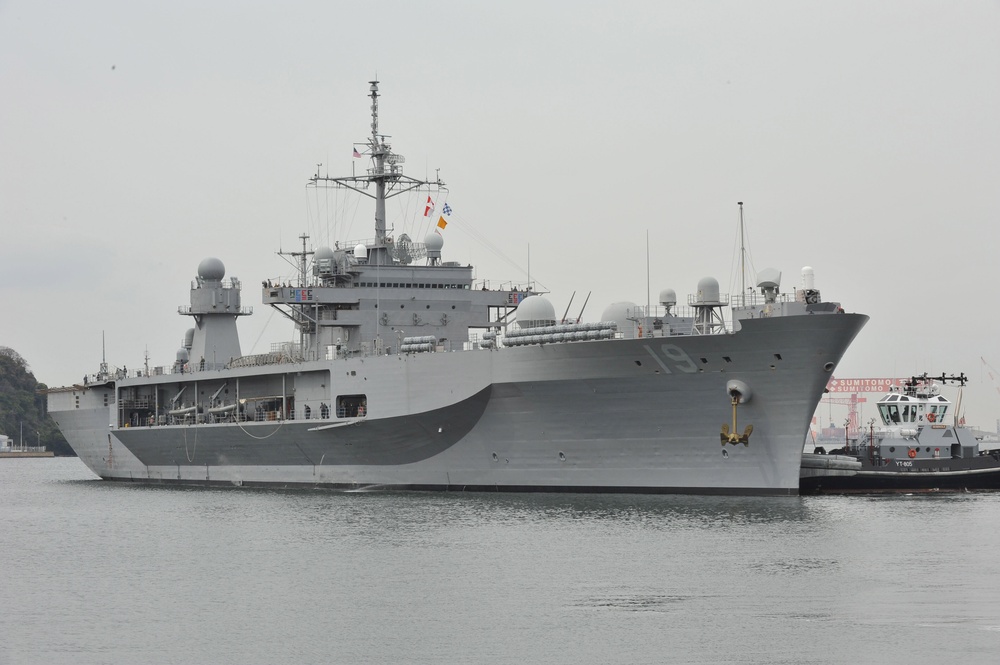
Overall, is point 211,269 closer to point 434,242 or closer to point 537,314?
point 434,242

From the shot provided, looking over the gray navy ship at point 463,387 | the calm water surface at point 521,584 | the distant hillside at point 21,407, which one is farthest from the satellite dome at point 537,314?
the distant hillside at point 21,407

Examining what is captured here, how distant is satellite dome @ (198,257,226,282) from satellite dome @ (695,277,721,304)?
1988 centimetres

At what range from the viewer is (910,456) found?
3331 centimetres

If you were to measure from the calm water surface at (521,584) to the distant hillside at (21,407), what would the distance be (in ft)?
274

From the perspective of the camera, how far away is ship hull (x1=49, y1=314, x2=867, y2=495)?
87.2ft

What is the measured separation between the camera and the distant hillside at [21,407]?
107m

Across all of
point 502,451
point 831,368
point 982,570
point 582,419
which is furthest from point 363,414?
point 982,570

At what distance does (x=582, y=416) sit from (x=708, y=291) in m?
4.23

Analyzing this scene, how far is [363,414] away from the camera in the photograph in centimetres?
3297

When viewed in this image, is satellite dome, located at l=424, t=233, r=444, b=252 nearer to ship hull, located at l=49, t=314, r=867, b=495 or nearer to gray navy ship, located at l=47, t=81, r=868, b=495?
gray navy ship, located at l=47, t=81, r=868, b=495

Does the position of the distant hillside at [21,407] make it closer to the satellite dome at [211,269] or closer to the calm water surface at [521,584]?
the satellite dome at [211,269]

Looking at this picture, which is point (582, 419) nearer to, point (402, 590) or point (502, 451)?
point (502, 451)

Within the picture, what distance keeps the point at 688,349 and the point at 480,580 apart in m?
9.37

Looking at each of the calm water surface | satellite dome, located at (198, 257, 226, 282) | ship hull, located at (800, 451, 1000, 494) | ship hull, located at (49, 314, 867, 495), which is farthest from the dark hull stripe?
satellite dome, located at (198, 257, 226, 282)
